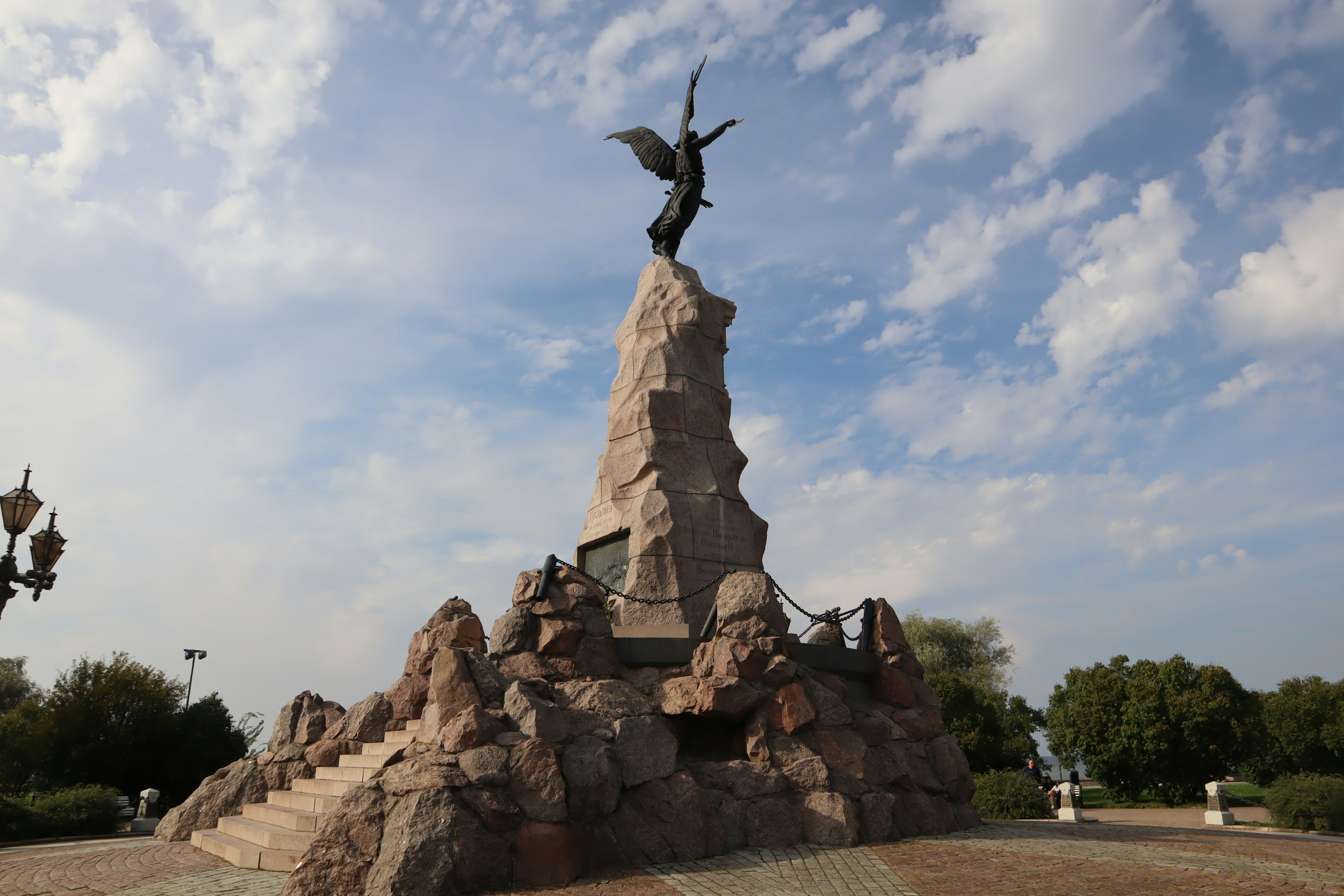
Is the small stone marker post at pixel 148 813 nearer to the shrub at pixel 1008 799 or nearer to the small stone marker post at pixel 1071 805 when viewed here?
the shrub at pixel 1008 799

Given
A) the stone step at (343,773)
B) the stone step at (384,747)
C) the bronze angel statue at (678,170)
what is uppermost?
the bronze angel statue at (678,170)

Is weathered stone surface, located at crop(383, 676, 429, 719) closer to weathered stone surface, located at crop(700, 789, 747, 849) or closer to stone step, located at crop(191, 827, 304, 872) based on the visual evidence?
stone step, located at crop(191, 827, 304, 872)

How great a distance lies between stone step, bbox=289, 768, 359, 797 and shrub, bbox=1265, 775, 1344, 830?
16609 mm

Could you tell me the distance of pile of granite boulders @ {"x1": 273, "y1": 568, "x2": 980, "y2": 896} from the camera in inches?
304

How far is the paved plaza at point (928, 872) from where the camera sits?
24.5ft

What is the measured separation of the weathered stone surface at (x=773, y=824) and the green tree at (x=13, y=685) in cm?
4538

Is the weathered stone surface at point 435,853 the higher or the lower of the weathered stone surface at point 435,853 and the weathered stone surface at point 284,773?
the lower

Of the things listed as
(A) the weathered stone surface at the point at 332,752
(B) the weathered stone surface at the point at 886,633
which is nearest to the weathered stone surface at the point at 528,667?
(A) the weathered stone surface at the point at 332,752

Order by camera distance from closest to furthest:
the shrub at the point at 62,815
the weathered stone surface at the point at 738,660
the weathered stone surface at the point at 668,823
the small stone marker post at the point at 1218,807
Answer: the weathered stone surface at the point at 668,823 < the weathered stone surface at the point at 738,660 < the shrub at the point at 62,815 < the small stone marker post at the point at 1218,807

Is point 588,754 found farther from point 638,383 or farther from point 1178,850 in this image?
point 638,383

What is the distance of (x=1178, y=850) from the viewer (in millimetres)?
9523

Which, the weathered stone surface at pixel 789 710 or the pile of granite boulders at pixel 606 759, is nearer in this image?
the pile of granite boulders at pixel 606 759

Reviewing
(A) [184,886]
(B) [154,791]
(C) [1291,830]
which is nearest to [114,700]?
(B) [154,791]

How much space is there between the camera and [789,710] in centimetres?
1015
